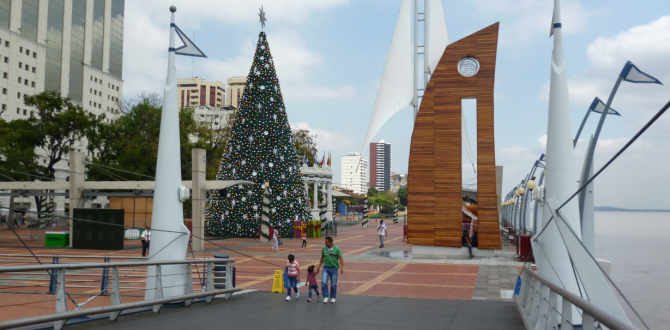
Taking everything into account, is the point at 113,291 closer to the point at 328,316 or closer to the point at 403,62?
the point at 328,316

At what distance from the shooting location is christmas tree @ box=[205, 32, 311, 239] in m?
32.2

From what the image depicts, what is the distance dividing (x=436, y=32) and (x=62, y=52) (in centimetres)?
8376

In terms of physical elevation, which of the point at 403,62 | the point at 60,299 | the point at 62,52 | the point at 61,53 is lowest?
the point at 60,299

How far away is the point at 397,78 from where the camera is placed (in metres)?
25.1

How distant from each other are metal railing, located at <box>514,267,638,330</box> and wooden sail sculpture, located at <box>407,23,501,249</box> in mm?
11514

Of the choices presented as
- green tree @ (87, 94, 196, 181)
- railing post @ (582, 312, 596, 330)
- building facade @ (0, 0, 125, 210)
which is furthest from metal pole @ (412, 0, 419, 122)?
building facade @ (0, 0, 125, 210)

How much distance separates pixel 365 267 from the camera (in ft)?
65.4

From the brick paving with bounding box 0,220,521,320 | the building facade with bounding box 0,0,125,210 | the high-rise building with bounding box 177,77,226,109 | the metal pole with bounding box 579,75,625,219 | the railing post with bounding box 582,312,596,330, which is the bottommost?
the brick paving with bounding box 0,220,521,320

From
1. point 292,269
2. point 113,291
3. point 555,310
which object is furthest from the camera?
point 292,269

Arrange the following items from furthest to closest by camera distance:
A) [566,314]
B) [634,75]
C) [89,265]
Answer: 1. [634,75]
2. [89,265]
3. [566,314]

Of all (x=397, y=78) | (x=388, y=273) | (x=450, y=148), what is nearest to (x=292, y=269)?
(x=388, y=273)

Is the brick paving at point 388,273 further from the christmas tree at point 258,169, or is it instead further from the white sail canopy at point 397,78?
the white sail canopy at point 397,78

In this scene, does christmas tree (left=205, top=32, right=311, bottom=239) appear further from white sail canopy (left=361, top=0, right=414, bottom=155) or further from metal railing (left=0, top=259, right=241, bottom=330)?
metal railing (left=0, top=259, right=241, bottom=330)

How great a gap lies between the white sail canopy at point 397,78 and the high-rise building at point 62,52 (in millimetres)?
54039
